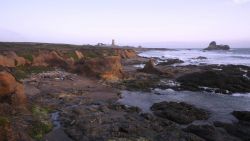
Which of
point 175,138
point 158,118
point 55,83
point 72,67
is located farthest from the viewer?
point 72,67

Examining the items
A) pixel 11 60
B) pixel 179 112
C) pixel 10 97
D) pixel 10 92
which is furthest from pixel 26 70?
pixel 179 112

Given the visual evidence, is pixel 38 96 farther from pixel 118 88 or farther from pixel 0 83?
pixel 118 88

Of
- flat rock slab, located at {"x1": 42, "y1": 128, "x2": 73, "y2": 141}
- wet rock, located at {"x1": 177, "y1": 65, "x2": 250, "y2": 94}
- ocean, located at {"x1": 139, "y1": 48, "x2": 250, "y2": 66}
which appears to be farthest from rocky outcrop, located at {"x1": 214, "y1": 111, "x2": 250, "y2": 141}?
ocean, located at {"x1": 139, "y1": 48, "x2": 250, "y2": 66}

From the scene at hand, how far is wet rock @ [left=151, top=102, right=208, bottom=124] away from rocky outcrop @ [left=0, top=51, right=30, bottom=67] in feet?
72.9

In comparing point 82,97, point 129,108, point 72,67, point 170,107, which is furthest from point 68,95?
point 72,67

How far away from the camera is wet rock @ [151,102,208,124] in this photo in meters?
18.4

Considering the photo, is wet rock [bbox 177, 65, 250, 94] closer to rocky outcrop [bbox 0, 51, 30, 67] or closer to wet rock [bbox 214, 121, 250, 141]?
wet rock [bbox 214, 121, 250, 141]

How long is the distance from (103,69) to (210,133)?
2059 cm

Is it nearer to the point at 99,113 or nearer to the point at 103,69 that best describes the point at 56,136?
the point at 99,113

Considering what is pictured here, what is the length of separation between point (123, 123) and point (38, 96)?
343 inches

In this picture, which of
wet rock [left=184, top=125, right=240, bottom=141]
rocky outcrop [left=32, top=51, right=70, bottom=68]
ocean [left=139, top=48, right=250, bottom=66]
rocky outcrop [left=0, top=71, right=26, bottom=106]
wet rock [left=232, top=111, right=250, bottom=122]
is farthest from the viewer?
ocean [left=139, top=48, right=250, bottom=66]

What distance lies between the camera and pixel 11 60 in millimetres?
38094

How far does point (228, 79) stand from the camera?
106ft

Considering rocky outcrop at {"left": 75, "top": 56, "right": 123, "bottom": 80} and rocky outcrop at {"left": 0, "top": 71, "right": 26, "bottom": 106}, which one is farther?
rocky outcrop at {"left": 75, "top": 56, "right": 123, "bottom": 80}
